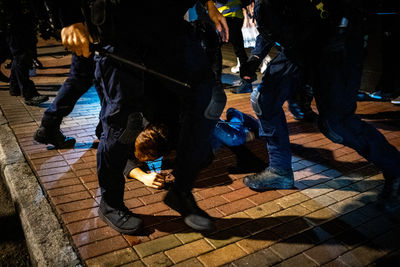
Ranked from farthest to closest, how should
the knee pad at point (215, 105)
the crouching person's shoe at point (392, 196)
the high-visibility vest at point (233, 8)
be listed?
the high-visibility vest at point (233, 8) < the crouching person's shoe at point (392, 196) < the knee pad at point (215, 105)

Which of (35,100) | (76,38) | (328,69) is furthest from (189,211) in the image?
(35,100)

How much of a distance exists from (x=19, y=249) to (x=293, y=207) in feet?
6.73

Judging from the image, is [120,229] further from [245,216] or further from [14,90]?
[14,90]

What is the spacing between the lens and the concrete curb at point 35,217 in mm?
1812

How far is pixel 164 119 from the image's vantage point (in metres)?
2.81

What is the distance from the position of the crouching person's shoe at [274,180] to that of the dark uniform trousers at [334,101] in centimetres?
8

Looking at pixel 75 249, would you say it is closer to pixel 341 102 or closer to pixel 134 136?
pixel 134 136

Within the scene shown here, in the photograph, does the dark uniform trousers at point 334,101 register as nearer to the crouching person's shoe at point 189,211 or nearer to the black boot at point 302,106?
the crouching person's shoe at point 189,211

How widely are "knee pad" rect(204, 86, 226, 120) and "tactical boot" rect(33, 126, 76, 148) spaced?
2.19 m

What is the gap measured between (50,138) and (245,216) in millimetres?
2301

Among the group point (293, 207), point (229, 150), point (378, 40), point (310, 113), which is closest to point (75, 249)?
point (293, 207)

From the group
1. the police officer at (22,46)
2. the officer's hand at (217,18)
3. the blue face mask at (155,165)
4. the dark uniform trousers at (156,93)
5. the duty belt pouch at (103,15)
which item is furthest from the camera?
the police officer at (22,46)

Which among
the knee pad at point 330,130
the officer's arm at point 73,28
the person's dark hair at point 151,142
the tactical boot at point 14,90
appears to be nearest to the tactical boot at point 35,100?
the tactical boot at point 14,90

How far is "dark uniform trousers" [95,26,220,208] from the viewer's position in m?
1.75
